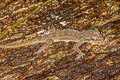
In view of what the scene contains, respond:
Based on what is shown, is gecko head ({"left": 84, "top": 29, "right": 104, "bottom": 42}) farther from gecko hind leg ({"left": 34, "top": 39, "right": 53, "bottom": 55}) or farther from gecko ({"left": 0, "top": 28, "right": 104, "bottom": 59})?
gecko hind leg ({"left": 34, "top": 39, "right": 53, "bottom": 55})

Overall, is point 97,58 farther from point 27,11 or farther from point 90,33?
point 27,11

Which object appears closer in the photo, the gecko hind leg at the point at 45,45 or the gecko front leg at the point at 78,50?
the gecko front leg at the point at 78,50

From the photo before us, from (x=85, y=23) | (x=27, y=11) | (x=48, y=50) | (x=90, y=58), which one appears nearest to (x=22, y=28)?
(x=27, y=11)

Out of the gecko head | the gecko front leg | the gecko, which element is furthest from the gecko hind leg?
the gecko head

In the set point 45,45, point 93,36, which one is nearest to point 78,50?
point 93,36

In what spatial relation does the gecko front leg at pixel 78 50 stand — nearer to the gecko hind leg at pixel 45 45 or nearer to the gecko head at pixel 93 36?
the gecko head at pixel 93 36

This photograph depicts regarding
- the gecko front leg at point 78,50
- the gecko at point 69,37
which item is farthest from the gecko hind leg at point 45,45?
the gecko front leg at point 78,50

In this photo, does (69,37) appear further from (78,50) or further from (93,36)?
(93,36)
